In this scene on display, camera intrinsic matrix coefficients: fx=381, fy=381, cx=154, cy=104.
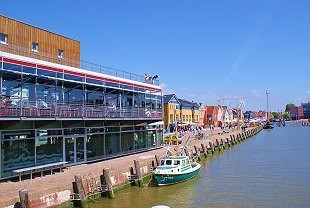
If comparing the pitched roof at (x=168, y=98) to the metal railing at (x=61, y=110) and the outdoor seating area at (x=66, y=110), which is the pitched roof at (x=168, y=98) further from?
the metal railing at (x=61, y=110)

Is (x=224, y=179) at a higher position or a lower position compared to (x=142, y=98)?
lower

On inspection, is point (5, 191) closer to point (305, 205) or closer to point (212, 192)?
point (212, 192)

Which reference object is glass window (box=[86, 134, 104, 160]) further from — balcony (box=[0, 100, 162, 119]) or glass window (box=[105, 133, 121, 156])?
balcony (box=[0, 100, 162, 119])

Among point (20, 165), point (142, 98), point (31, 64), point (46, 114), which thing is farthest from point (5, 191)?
point (142, 98)

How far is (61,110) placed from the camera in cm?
2758

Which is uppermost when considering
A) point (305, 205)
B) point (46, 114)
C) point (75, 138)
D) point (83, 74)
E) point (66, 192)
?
point (83, 74)

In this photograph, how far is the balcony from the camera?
77.4 ft

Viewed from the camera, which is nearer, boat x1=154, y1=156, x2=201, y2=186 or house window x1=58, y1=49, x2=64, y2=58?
boat x1=154, y1=156, x2=201, y2=186

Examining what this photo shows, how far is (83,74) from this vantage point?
3109 centimetres

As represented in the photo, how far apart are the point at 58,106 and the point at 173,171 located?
9.77m

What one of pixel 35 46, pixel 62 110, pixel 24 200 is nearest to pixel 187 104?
pixel 35 46

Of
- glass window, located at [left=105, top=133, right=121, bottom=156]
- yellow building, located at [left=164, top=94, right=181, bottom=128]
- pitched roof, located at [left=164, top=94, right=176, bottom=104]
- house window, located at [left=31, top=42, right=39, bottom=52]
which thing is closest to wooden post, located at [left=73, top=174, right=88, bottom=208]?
glass window, located at [left=105, top=133, right=121, bottom=156]

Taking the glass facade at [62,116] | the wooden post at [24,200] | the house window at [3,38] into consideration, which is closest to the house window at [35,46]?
the house window at [3,38]

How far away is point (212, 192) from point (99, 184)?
8.22 meters
